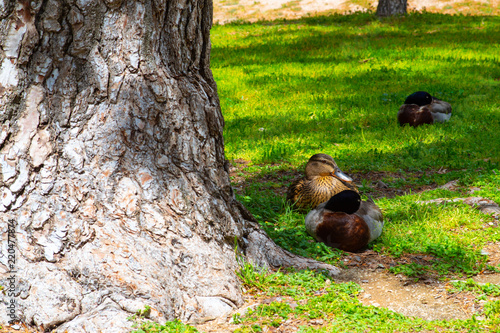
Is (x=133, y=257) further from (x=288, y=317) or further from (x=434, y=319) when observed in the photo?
(x=434, y=319)

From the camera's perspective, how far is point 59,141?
132 inches

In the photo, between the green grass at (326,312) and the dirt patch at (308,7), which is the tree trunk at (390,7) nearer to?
the dirt patch at (308,7)

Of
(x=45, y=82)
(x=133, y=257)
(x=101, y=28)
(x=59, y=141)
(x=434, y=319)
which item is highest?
(x=101, y=28)

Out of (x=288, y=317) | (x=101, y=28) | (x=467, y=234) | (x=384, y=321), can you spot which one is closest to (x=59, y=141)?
(x=101, y=28)

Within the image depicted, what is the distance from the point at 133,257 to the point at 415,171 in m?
4.48

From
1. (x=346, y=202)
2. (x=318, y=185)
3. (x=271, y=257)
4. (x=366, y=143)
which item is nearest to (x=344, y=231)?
(x=346, y=202)

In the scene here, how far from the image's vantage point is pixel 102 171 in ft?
11.2

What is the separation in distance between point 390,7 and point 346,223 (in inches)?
678

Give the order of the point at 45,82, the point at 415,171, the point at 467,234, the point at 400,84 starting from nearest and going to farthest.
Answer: the point at 45,82 → the point at 467,234 → the point at 415,171 → the point at 400,84

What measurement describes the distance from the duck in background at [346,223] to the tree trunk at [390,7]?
16.7 meters

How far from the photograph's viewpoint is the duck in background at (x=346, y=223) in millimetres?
4488

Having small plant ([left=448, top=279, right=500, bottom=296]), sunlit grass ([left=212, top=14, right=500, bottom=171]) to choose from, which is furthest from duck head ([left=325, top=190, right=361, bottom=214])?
sunlit grass ([left=212, top=14, right=500, bottom=171])

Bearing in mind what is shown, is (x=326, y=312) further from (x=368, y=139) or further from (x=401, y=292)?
(x=368, y=139)

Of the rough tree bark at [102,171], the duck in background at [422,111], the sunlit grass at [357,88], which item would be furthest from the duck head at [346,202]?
the duck in background at [422,111]
